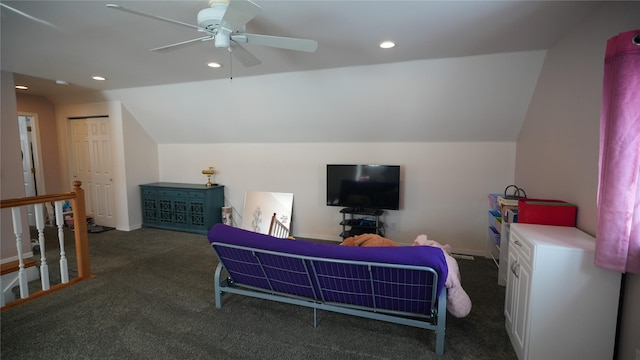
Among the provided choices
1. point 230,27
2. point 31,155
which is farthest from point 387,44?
point 31,155

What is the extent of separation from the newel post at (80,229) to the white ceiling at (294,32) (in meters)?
1.38

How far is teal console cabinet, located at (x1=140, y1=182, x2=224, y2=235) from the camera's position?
4887 millimetres

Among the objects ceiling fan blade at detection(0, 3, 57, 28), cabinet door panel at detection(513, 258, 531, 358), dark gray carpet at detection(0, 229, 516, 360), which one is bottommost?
dark gray carpet at detection(0, 229, 516, 360)

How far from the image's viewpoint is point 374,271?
1.92 m

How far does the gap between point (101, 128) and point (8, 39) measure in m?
2.81

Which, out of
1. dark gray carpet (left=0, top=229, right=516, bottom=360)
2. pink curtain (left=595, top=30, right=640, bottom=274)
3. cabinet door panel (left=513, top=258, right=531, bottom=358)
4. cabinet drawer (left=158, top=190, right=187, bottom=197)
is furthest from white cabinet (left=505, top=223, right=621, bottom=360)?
Answer: cabinet drawer (left=158, top=190, right=187, bottom=197)

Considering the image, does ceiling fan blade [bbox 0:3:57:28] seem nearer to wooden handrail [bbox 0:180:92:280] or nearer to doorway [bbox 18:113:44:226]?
wooden handrail [bbox 0:180:92:280]

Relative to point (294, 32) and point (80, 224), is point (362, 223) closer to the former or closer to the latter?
point (294, 32)

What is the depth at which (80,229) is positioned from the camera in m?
3.06

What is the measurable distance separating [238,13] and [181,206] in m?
4.13

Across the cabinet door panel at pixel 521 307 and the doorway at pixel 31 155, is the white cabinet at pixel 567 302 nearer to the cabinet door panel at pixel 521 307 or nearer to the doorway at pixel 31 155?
the cabinet door panel at pixel 521 307

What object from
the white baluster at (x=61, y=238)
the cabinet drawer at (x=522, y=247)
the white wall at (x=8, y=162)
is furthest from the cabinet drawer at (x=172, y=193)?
the cabinet drawer at (x=522, y=247)

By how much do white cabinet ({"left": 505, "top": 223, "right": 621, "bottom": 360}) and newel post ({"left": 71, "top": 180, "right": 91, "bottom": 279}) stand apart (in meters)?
3.95

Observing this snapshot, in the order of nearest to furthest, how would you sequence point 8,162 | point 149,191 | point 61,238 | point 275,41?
point 275,41 → point 61,238 → point 8,162 → point 149,191
